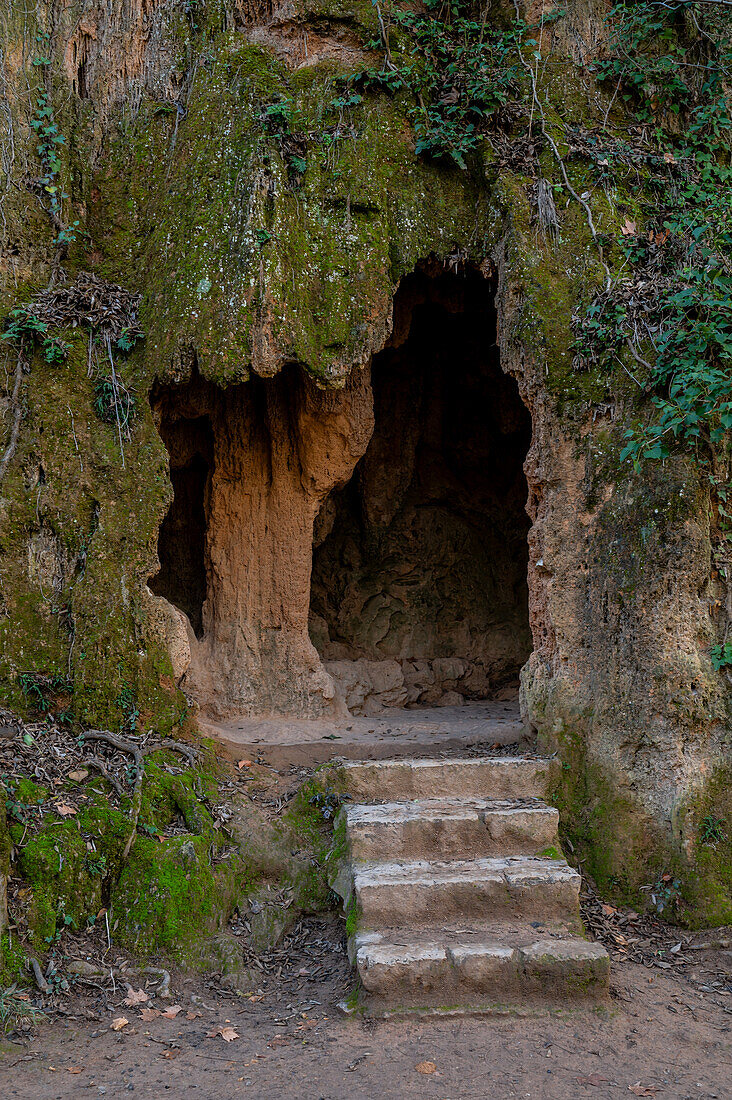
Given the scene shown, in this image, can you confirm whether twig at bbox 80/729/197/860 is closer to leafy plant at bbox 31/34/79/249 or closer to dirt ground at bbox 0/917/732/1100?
dirt ground at bbox 0/917/732/1100

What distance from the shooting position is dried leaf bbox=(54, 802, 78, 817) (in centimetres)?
509

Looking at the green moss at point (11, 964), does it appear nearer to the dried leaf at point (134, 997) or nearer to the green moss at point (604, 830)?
the dried leaf at point (134, 997)

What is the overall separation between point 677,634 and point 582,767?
1172 mm

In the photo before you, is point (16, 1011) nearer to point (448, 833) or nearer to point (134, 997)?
point (134, 997)

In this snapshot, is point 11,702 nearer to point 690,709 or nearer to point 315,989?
point 315,989

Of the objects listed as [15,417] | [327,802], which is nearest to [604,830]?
[327,802]

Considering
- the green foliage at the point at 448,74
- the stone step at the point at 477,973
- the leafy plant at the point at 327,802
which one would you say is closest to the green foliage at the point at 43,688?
the leafy plant at the point at 327,802

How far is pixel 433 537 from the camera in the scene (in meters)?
11.0

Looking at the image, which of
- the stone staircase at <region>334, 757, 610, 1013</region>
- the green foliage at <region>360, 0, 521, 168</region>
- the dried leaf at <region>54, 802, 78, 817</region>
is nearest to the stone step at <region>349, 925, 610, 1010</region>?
the stone staircase at <region>334, 757, 610, 1013</region>

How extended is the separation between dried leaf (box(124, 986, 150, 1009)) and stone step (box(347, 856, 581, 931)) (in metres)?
1.24

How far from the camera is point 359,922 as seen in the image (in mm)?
4875

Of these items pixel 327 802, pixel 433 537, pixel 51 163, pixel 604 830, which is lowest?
pixel 604 830

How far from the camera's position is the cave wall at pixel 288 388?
18.8 ft

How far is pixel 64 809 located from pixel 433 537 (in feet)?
22.0
